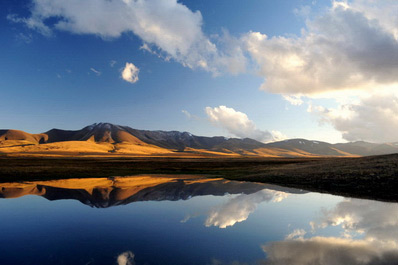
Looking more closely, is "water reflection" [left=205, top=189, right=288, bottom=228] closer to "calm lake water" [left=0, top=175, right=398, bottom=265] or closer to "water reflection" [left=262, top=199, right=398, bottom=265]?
"calm lake water" [left=0, top=175, right=398, bottom=265]

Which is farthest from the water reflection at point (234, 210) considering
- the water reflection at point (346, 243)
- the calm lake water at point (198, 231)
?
the water reflection at point (346, 243)

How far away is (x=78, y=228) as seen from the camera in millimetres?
14141

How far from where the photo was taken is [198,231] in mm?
13531

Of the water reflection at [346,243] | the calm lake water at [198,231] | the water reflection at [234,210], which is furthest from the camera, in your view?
the water reflection at [234,210]

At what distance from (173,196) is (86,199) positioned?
356 inches

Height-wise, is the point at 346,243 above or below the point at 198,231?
above

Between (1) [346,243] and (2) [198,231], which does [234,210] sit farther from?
(1) [346,243]

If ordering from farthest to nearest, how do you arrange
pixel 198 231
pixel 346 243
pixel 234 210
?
pixel 234 210 < pixel 198 231 < pixel 346 243

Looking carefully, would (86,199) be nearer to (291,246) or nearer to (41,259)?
(41,259)

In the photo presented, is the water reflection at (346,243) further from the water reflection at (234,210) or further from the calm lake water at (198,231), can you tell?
the water reflection at (234,210)

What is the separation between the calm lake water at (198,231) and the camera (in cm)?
1008

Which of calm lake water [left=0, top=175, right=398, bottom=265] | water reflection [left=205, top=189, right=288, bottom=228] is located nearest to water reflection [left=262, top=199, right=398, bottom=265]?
calm lake water [left=0, top=175, right=398, bottom=265]

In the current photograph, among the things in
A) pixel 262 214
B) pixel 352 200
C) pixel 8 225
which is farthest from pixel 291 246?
pixel 8 225

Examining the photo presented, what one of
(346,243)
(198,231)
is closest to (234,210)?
(198,231)
